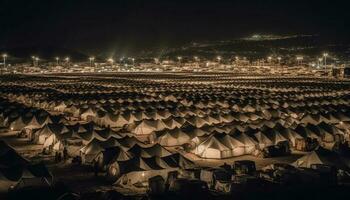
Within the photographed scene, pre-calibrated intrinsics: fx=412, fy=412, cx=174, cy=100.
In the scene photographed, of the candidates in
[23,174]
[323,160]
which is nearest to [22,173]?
[23,174]

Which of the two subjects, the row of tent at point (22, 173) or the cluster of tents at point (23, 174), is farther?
the row of tent at point (22, 173)

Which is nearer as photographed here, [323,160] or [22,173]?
[22,173]

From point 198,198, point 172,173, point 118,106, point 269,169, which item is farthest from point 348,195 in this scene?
Result: point 118,106

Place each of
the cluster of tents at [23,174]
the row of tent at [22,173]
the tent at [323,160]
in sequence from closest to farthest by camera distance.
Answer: the cluster of tents at [23,174] < the row of tent at [22,173] < the tent at [323,160]

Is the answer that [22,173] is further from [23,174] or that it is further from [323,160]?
[323,160]

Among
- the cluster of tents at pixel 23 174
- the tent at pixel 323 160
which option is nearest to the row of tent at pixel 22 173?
the cluster of tents at pixel 23 174

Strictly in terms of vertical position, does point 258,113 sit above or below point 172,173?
above

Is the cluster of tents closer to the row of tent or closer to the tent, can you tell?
the row of tent

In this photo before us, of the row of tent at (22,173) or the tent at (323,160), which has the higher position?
the tent at (323,160)

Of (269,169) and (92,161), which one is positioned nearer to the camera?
(269,169)

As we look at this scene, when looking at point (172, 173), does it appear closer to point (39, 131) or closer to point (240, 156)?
point (240, 156)

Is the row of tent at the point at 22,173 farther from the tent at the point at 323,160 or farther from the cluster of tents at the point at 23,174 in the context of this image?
the tent at the point at 323,160
